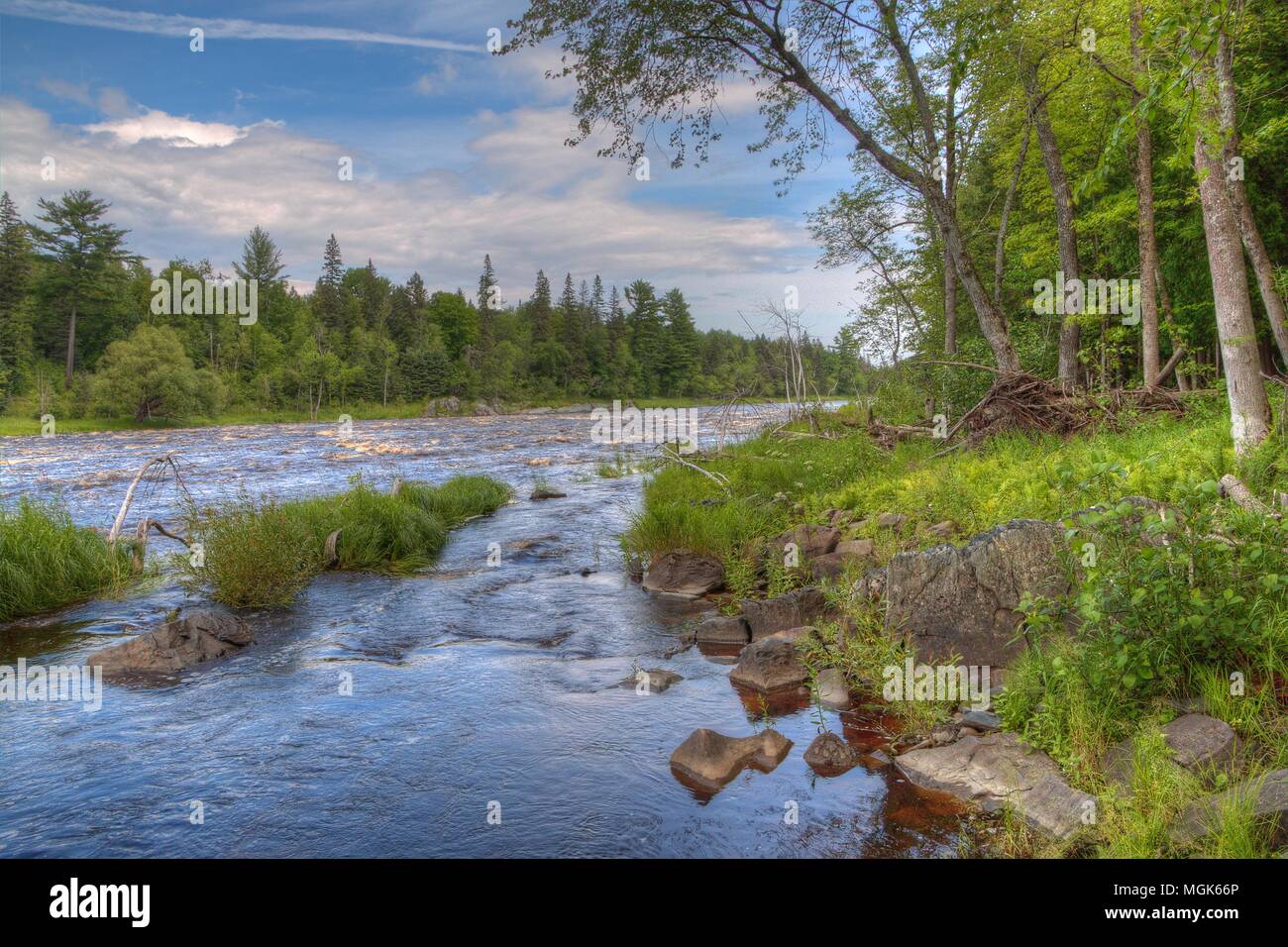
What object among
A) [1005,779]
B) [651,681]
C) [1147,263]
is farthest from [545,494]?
[1005,779]

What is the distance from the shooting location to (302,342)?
8444 cm

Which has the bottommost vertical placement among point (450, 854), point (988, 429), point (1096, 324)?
point (450, 854)

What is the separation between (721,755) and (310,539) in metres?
8.83

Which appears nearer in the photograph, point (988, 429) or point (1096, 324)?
point (988, 429)

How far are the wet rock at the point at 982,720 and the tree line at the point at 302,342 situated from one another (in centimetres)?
2521

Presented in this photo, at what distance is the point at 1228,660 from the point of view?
533 cm

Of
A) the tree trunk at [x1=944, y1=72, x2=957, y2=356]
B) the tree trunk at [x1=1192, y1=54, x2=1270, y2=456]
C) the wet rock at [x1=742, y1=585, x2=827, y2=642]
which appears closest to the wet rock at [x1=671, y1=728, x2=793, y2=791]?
the wet rock at [x1=742, y1=585, x2=827, y2=642]

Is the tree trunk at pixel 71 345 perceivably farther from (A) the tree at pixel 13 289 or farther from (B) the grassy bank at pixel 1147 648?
(B) the grassy bank at pixel 1147 648

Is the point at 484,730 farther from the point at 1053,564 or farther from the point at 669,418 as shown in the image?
the point at 669,418

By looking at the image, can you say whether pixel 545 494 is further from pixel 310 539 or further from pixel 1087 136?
pixel 1087 136

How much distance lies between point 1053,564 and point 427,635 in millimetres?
7099

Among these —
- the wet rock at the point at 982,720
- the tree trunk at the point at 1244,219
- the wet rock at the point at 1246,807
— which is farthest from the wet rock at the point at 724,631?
the tree trunk at the point at 1244,219
